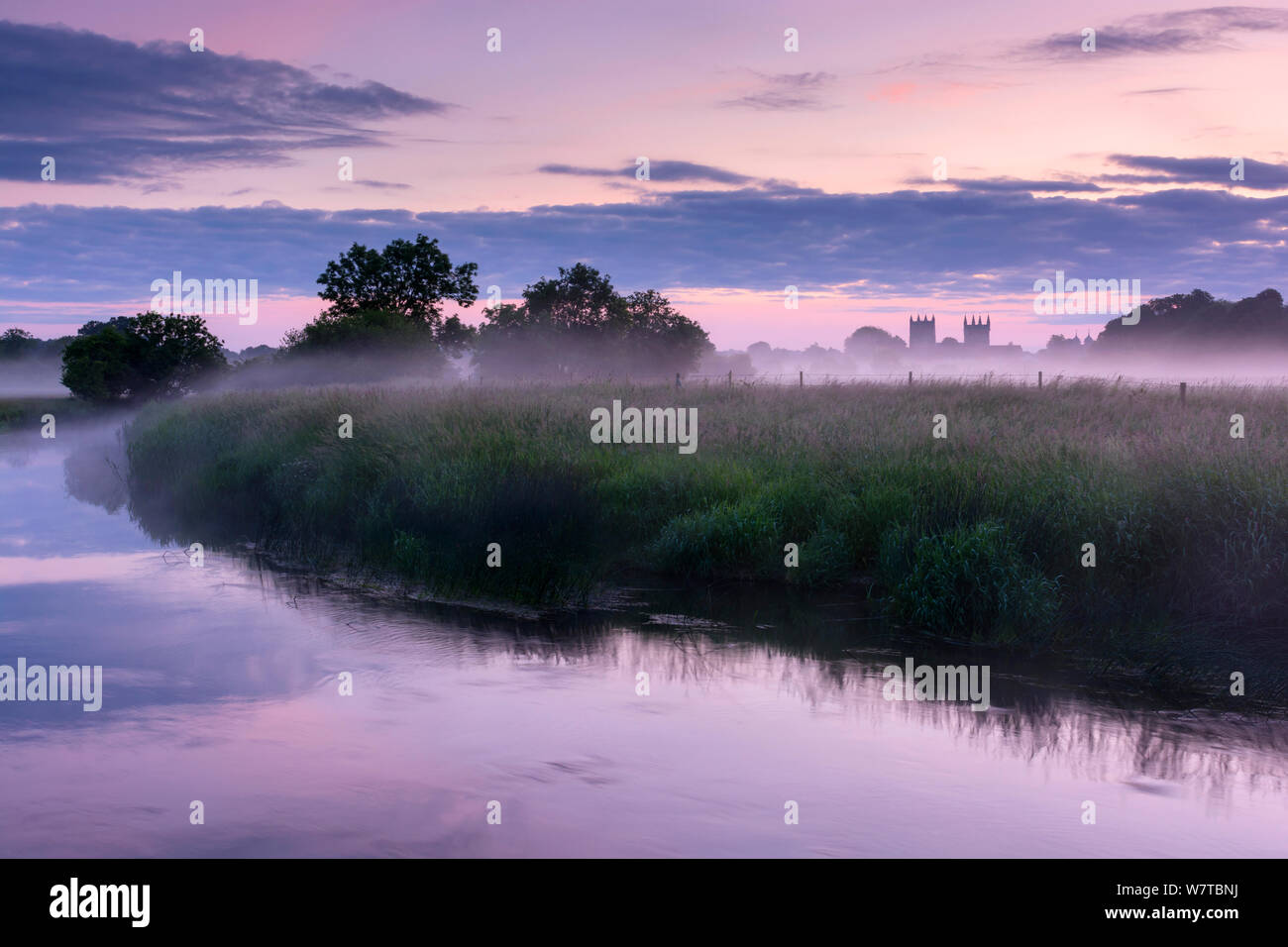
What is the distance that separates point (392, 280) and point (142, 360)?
62.8ft

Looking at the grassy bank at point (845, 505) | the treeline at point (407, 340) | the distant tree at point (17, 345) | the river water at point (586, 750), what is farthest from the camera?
the distant tree at point (17, 345)

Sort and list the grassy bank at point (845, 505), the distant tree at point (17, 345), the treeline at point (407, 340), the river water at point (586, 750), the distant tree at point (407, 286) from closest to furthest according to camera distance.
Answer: the river water at point (586, 750) → the grassy bank at point (845, 505) → the treeline at point (407, 340) → the distant tree at point (407, 286) → the distant tree at point (17, 345)

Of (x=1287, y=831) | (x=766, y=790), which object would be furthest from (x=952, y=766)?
(x=1287, y=831)

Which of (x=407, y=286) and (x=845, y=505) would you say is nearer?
(x=845, y=505)

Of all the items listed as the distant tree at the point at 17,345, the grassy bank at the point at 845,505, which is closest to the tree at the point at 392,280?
the grassy bank at the point at 845,505

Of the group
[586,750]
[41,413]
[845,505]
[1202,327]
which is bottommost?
[586,750]

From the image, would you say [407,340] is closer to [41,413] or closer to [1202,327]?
[41,413]

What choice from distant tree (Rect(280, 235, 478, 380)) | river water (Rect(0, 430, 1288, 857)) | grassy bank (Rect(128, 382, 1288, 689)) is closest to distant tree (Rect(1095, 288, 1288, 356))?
distant tree (Rect(280, 235, 478, 380))

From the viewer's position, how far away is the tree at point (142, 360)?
59062 millimetres

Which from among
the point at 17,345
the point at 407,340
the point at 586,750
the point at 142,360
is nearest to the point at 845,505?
the point at 586,750

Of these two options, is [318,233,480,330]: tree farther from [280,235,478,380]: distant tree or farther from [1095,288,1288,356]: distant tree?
[1095,288,1288,356]: distant tree

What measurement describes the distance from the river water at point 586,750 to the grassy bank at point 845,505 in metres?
1.22

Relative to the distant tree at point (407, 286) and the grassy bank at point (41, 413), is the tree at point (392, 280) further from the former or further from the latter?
the grassy bank at point (41, 413)

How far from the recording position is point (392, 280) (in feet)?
237
